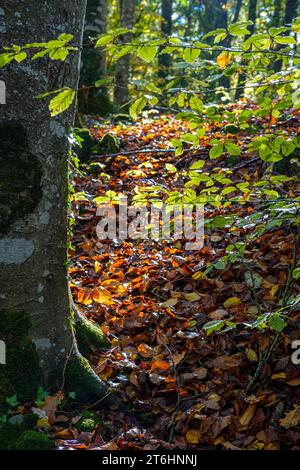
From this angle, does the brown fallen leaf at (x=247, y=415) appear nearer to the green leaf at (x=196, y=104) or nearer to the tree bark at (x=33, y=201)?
the tree bark at (x=33, y=201)

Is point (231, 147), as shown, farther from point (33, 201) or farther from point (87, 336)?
point (87, 336)

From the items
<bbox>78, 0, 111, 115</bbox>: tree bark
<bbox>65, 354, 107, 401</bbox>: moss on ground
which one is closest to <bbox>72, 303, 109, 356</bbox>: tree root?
<bbox>65, 354, 107, 401</bbox>: moss on ground

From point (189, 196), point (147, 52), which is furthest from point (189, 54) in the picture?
point (189, 196)

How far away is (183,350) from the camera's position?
303 centimetres

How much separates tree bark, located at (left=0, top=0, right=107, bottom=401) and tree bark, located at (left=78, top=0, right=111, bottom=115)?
212 inches

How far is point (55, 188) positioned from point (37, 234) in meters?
0.29

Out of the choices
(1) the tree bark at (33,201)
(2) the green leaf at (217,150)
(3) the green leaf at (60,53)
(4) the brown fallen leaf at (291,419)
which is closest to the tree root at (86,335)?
(1) the tree bark at (33,201)

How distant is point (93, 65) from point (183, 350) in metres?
7.69

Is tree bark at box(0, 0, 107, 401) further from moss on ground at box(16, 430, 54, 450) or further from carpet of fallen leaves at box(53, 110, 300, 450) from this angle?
carpet of fallen leaves at box(53, 110, 300, 450)

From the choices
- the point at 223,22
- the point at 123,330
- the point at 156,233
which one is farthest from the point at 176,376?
the point at 223,22

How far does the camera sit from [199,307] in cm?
334

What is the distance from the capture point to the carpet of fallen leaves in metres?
2.44

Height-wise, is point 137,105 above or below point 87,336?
above
